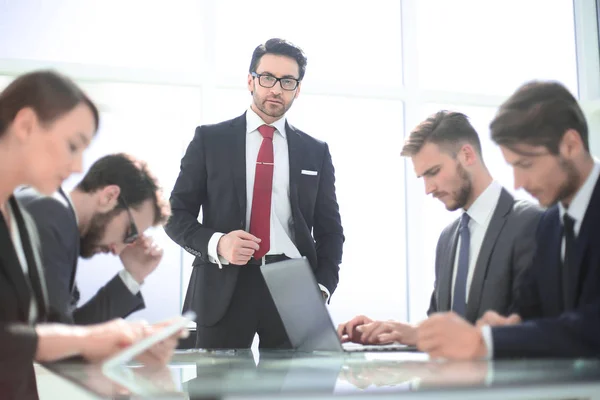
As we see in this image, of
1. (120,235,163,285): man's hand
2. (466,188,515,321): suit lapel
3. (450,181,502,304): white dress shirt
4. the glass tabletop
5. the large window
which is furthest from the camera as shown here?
the large window

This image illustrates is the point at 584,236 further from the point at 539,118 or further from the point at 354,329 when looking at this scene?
the point at 354,329

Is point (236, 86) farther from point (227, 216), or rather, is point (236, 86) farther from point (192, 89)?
point (227, 216)

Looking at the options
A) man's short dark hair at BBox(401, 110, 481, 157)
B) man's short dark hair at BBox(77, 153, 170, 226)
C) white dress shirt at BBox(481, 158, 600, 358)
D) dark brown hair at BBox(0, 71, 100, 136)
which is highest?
man's short dark hair at BBox(401, 110, 481, 157)

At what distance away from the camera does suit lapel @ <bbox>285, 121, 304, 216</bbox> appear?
2.69m

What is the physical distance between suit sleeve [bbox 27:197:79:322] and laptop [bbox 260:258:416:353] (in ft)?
1.77

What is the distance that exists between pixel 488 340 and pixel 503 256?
55cm

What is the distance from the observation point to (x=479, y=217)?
207 centimetres

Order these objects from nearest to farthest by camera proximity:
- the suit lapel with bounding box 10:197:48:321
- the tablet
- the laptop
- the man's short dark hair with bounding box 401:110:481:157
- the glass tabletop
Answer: the glass tabletop
the tablet
the suit lapel with bounding box 10:197:48:321
the laptop
the man's short dark hair with bounding box 401:110:481:157

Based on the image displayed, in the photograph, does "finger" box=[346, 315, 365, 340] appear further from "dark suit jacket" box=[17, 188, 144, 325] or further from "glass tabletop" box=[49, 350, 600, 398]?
"dark suit jacket" box=[17, 188, 144, 325]

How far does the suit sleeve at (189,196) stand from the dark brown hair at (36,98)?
1210 millimetres

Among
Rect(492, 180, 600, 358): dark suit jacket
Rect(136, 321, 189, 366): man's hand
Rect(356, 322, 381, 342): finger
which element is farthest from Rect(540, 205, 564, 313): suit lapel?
Rect(136, 321, 189, 366): man's hand

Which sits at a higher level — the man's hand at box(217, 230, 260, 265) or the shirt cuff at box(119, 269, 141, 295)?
the man's hand at box(217, 230, 260, 265)

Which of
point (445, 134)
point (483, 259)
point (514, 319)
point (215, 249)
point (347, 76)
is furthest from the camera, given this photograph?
point (347, 76)

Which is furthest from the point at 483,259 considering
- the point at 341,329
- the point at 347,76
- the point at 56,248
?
the point at 347,76
